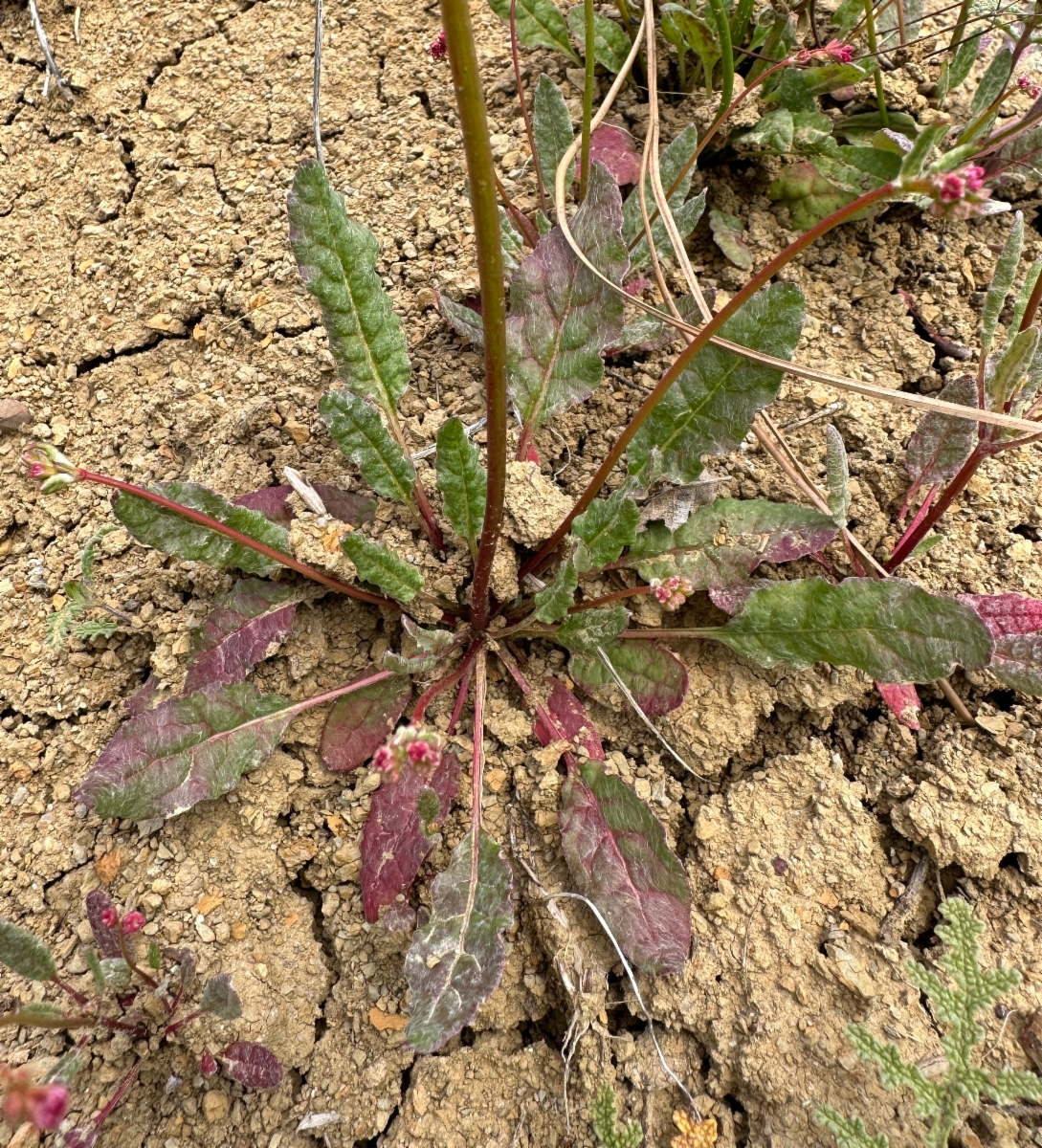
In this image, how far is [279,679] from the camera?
1970 millimetres

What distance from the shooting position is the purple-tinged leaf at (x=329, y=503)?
2006mm

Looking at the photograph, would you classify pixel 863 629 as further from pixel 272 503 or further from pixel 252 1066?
pixel 252 1066

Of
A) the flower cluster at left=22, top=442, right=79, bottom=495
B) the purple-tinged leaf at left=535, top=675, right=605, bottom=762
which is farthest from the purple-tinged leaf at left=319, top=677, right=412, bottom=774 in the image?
the flower cluster at left=22, top=442, right=79, bottom=495

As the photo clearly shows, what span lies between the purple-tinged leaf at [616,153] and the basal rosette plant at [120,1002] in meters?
2.21

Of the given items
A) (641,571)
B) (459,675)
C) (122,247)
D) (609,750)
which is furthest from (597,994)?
(122,247)

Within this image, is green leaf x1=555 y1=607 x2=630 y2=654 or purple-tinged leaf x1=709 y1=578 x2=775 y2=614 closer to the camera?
green leaf x1=555 y1=607 x2=630 y2=654

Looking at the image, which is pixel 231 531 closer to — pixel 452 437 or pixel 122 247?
pixel 452 437

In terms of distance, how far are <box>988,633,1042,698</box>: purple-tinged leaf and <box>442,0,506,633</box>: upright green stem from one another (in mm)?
1135

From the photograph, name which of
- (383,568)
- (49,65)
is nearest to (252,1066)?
(383,568)

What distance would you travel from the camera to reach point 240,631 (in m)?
1.90

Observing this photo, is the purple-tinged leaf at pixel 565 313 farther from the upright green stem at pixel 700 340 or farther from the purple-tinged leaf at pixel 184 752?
the purple-tinged leaf at pixel 184 752

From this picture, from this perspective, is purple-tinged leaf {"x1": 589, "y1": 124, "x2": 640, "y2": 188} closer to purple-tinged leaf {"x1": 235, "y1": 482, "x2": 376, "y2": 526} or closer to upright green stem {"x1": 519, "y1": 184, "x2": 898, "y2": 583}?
upright green stem {"x1": 519, "y1": 184, "x2": 898, "y2": 583}

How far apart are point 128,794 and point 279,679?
16.6 inches

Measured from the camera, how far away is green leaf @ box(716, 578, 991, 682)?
1596 mm
